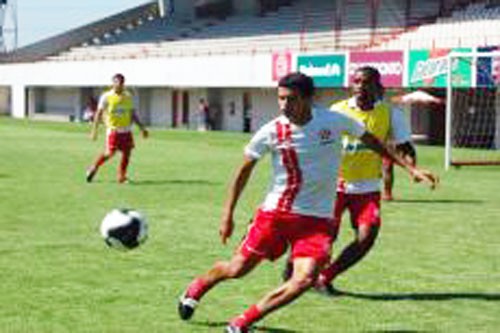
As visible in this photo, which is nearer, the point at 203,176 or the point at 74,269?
the point at 74,269

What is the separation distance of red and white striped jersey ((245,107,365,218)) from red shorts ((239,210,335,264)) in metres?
0.06

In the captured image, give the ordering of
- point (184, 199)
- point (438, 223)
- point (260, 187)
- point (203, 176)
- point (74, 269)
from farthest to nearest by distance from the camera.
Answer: point (203, 176) → point (260, 187) → point (184, 199) → point (438, 223) → point (74, 269)

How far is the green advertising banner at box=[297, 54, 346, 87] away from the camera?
138 ft

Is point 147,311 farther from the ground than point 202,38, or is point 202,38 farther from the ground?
point 202,38

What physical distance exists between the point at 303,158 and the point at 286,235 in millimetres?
546

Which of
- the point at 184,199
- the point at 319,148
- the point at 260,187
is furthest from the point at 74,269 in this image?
the point at 260,187

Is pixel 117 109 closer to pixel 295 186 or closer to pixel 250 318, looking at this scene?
pixel 295 186

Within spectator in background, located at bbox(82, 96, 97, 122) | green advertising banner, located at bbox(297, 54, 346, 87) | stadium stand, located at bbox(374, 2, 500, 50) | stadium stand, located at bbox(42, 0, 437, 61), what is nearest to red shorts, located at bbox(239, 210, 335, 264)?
stadium stand, located at bbox(374, 2, 500, 50)

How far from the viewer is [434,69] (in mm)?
36969

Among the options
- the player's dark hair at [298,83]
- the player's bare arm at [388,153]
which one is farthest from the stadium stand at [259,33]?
the player's dark hair at [298,83]

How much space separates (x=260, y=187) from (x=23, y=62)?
2335 inches

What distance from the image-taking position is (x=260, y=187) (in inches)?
838

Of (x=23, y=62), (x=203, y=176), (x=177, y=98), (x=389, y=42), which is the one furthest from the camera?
(x=23, y=62)

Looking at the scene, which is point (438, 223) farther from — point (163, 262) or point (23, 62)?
point (23, 62)
